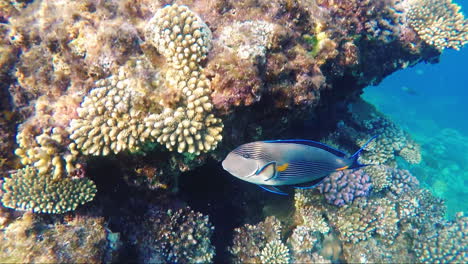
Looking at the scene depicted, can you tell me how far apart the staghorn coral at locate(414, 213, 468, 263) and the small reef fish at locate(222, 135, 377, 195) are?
4.87 m

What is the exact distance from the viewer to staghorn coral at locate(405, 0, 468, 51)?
6.51 meters

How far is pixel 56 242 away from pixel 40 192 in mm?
617

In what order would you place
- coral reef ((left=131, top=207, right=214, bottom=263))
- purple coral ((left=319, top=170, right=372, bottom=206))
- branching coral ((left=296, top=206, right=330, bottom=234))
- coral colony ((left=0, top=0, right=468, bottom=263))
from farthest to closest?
1. purple coral ((left=319, top=170, right=372, bottom=206))
2. branching coral ((left=296, top=206, right=330, bottom=234))
3. coral reef ((left=131, top=207, right=214, bottom=263))
4. coral colony ((left=0, top=0, right=468, bottom=263))

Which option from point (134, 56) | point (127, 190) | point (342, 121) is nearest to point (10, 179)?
point (127, 190)

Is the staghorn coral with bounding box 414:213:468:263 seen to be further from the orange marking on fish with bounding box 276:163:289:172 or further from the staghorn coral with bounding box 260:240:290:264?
the orange marking on fish with bounding box 276:163:289:172

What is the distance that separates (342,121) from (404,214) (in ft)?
8.73

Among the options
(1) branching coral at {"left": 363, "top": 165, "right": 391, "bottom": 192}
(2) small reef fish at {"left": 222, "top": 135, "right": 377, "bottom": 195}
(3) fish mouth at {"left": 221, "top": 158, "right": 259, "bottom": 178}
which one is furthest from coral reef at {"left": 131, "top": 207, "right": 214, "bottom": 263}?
(1) branching coral at {"left": 363, "top": 165, "right": 391, "bottom": 192}

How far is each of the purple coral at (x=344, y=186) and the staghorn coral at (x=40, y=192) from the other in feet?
14.1

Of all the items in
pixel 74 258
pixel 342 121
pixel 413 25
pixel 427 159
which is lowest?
pixel 74 258

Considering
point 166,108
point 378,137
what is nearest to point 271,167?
A: point 166,108

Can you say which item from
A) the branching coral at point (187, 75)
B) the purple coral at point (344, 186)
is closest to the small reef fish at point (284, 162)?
the branching coral at point (187, 75)

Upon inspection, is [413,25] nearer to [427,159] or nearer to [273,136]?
[273,136]

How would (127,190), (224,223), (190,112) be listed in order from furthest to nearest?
(224,223) → (127,190) → (190,112)

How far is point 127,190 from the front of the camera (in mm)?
3756
